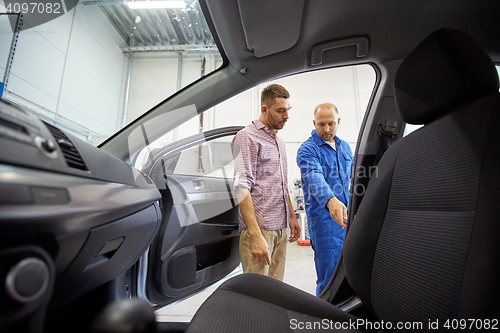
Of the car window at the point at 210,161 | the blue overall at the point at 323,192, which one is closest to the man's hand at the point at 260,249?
the blue overall at the point at 323,192

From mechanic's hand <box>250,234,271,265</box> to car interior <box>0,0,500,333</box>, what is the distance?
0.93 ft

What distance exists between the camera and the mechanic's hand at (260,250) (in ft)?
3.75

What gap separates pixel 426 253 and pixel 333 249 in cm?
112

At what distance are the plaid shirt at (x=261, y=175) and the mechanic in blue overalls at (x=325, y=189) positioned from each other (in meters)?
0.31

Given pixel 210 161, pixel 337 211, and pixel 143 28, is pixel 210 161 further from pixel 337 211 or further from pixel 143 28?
pixel 143 28

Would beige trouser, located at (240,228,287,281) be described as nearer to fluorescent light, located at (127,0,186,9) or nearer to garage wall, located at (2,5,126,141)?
fluorescent light, located at (127,0,186,9)

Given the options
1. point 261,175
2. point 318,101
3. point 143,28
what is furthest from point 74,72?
point 318,101

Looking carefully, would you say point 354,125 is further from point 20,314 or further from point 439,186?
point 20,314

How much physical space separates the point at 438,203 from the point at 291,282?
226cm

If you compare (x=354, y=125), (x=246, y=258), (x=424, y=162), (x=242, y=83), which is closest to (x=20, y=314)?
(x=424, y=162)

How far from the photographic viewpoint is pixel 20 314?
1.16 feet

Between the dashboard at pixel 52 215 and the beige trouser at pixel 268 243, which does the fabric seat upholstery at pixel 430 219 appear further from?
the beige trouser at pixel 268 243

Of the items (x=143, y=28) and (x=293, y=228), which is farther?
(x=143, y=28)

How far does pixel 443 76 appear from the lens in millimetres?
546
